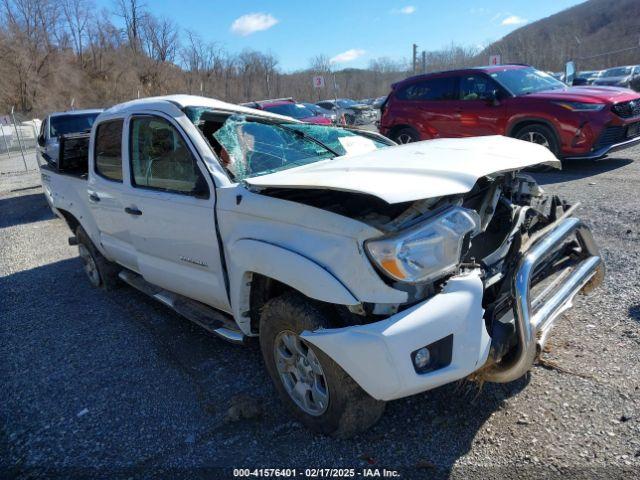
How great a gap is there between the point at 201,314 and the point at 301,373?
1.08 metres

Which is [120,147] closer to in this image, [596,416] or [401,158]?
[401,158]

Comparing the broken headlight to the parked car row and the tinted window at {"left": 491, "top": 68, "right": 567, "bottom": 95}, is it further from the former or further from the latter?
the parked car row

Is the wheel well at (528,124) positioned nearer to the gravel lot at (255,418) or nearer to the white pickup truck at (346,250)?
the gravel lot at (255,418)

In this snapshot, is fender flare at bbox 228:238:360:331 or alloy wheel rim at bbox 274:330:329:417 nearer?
fender flare at bbox 228:238:360:331

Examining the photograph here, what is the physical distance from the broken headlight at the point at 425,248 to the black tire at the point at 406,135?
8.12 metres

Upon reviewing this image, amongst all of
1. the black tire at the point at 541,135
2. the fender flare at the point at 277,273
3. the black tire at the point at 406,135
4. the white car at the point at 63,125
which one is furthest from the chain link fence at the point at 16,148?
the fender flare at the point at 277,273

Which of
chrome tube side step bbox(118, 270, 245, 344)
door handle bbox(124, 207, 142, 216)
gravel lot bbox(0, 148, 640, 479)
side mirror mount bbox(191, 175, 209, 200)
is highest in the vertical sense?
side mirror mount bbox(191, 175, 209, 200)

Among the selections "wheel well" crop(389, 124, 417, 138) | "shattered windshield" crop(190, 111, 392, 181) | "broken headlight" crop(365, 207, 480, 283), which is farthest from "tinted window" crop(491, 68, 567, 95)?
"broken headlight" crop(365, 207, 480, 283)

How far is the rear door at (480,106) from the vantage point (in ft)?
28.6

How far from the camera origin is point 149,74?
57031 mm

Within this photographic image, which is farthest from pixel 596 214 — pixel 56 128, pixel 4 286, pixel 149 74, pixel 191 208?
pixel 149 74

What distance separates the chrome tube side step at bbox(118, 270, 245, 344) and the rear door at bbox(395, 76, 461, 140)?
7.28m

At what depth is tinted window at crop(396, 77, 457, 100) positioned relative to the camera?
957cm

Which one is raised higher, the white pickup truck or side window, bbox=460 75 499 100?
side window, bbox=460 75 499 100
